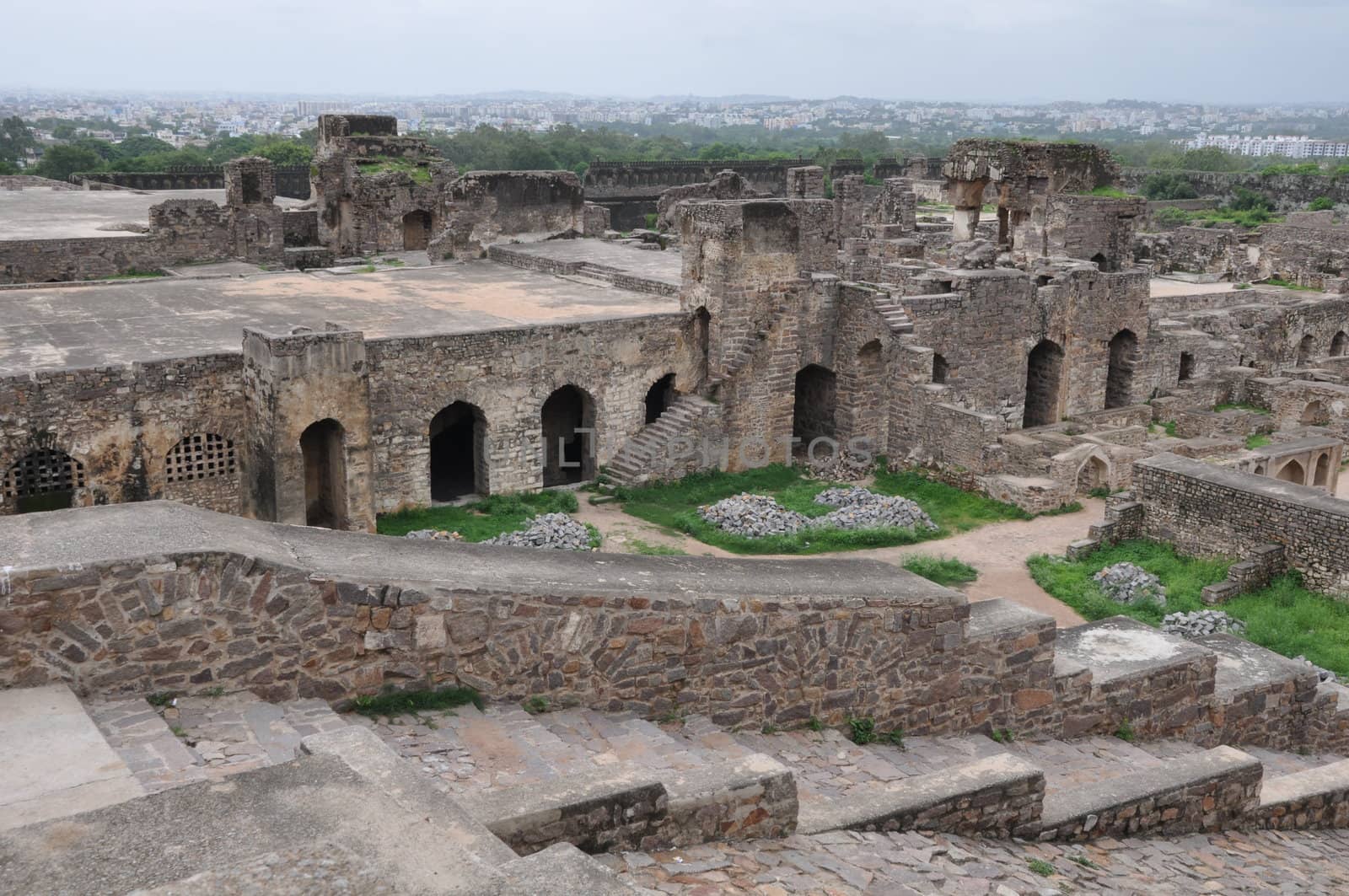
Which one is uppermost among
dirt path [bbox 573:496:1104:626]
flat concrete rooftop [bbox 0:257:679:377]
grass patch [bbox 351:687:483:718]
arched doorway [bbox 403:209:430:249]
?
arched doorway [bbox 403:209:430:249]

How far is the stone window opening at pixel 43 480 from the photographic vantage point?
13.7 meters

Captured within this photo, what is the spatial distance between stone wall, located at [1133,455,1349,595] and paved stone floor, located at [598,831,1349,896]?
5352mm

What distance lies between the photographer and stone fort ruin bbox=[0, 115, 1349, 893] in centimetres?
565

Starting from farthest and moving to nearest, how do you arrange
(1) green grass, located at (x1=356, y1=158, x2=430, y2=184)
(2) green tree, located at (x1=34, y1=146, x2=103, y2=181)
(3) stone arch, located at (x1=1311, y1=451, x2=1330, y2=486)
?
(2) green tree, located at (x1=34, y1=146, x2=103, y2=181) → (1) green grass, located at (x1=356, y1=158, x2=430, y2=184) → (3) stone arch, located at (x1=1311, y1=451, x2=1330, y2=486)

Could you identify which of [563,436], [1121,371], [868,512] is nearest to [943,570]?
[868,512]

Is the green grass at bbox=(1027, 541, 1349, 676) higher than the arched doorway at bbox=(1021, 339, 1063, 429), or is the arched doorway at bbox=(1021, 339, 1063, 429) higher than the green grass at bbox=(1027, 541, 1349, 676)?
the arched doorway at bbox=(1021, 339, 1063, 429)

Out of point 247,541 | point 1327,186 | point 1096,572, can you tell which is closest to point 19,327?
point 247,541

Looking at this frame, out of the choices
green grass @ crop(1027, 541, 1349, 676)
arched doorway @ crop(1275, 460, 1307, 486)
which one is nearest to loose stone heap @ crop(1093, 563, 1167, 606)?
green grass @ crop(1027, 541, 1349, 676)

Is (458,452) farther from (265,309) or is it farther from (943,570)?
(943,570)

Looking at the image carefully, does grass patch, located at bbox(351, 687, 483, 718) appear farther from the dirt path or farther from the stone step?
the dirt path

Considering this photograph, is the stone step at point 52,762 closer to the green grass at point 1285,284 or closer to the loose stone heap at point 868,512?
the loose stone heap at point 868,512

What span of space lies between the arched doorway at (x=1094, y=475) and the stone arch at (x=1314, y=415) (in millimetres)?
6308

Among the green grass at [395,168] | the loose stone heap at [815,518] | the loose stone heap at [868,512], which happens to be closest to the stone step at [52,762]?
the loose stone heap at [815,518]

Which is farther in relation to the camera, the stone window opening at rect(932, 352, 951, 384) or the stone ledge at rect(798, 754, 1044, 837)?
the stone window opening at rect(932, 352, 951, 384)
